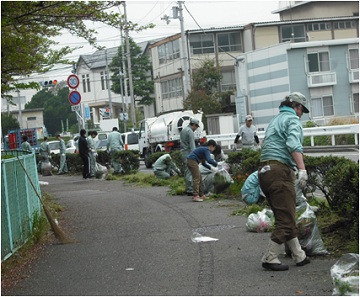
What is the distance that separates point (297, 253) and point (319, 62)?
4394cm

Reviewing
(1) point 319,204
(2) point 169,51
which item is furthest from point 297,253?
(2) point 169,51

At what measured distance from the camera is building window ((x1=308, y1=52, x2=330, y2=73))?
49978 mm

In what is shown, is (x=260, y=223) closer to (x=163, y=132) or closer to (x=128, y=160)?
(x=128, y=160)

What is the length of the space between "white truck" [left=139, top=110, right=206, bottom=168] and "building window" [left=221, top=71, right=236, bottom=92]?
25601mm

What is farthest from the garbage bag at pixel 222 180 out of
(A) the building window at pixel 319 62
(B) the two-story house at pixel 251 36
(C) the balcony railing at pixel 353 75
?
(B) the two-story house at pixel 251 36

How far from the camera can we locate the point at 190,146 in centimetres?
1633

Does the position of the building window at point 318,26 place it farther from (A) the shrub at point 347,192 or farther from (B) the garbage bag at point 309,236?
(B) the garbage bag at point 309,236

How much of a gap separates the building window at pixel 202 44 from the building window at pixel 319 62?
40.1 ft

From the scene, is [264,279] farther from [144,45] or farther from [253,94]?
[144,45]

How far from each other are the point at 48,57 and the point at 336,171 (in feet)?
51.0

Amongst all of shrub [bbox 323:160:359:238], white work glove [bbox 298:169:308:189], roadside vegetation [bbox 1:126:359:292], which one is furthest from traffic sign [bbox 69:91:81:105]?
white work glove [bbox 298:169:308:189]

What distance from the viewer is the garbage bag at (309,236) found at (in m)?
8.43

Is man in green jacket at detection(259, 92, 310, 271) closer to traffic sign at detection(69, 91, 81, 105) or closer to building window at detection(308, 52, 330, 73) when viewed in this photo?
traffic sign at detection(69, 91, 81, 105)

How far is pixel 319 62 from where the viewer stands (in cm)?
5044
